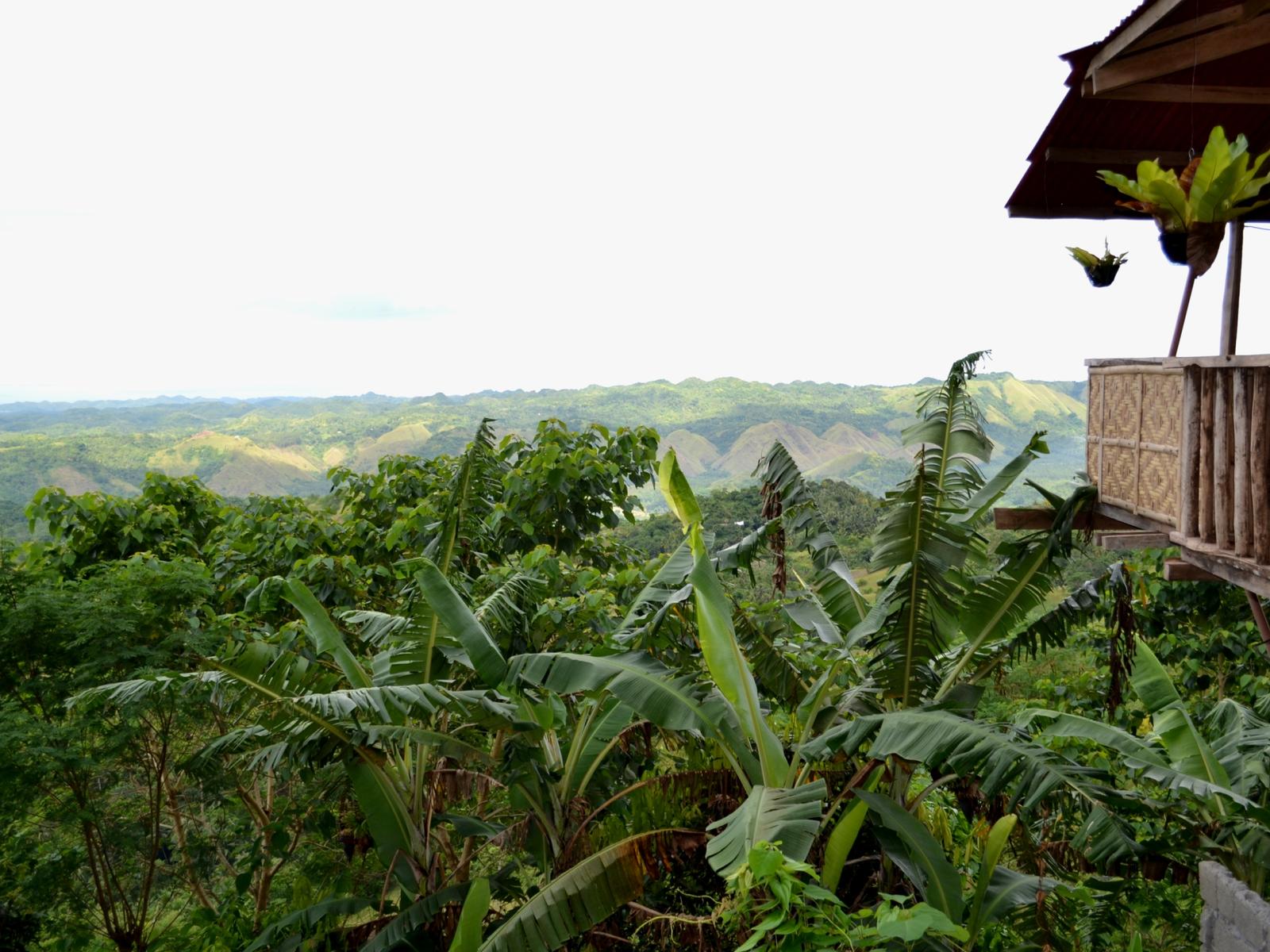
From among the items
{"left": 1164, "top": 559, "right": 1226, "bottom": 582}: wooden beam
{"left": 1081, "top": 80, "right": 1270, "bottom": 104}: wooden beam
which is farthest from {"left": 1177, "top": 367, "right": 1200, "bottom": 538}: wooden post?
{"left": 1081, "top": 80, "right": 1270, "bottom": 104}: wooden beam

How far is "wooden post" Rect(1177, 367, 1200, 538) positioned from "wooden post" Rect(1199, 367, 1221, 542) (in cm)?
2

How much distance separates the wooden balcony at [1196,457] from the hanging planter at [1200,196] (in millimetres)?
666

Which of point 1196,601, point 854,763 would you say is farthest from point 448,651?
point 1196,601

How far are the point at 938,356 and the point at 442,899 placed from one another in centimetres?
371

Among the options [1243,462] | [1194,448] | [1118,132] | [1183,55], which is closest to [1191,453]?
[1194,448]

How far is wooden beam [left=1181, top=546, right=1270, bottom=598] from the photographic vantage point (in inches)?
146

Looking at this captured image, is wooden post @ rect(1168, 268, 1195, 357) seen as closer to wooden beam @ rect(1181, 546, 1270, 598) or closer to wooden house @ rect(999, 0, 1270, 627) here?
wooden house @ rect(999, 0, 1270, 627)

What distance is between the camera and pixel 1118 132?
578 centimetres

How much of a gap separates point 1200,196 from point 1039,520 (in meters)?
2.03

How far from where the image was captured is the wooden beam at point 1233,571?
12.2 feet

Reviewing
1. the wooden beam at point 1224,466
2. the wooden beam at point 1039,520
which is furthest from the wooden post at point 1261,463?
the wooden beam at point 1039,520

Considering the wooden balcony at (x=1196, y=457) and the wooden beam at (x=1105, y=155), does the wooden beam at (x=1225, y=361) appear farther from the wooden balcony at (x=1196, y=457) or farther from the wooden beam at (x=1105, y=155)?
the wooden beam at (x=1105, y=155)

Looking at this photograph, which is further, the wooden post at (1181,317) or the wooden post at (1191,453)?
the wooden post at (1181,317)

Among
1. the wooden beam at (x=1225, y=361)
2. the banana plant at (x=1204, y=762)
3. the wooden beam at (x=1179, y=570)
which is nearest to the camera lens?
the wooden beam at (x=1225, y=361)
